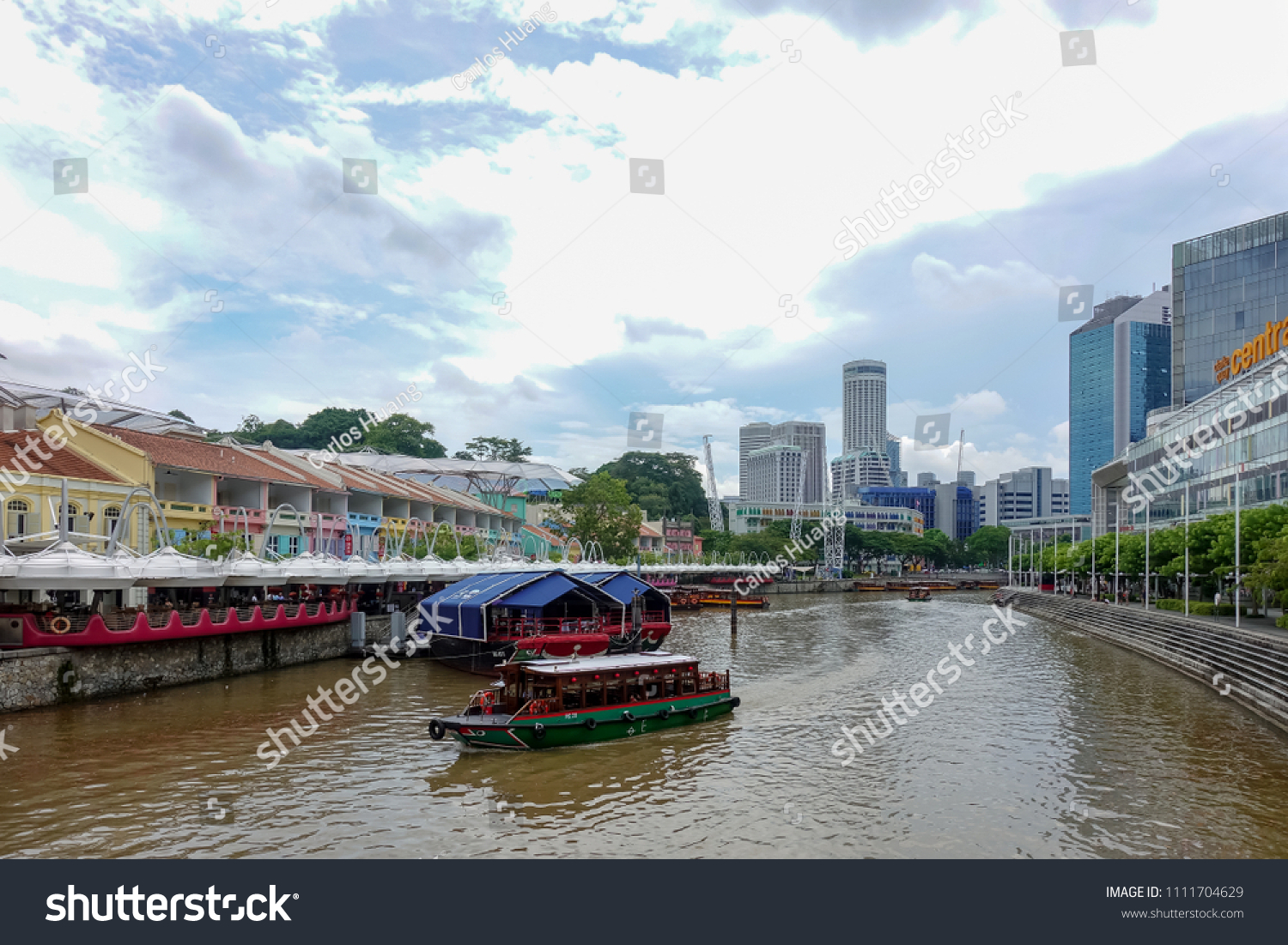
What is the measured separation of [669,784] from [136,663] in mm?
18852

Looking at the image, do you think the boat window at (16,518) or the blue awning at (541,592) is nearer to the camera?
the boat window at (16,518)

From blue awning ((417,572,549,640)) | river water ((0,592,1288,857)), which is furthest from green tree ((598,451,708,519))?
river water ((0,592,1288,857))

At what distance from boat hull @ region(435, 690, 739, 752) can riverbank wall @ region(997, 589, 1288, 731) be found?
16.8 m

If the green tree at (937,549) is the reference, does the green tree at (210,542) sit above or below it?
above

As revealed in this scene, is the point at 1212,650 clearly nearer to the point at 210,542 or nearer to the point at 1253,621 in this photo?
the point at 1253,621

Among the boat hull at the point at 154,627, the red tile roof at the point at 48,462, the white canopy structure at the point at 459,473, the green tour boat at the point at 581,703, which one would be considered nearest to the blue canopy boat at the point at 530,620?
the boat hull at the point at 154,627

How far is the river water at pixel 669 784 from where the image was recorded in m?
15.9

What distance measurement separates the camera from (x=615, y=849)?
15.6 m

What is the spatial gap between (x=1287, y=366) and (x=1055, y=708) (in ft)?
96.3

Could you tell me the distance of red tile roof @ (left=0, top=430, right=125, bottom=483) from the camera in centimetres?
3588

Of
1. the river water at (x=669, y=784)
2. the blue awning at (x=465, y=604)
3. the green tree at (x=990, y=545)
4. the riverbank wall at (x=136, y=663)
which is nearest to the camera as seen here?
the river water at (x=669, y=784)

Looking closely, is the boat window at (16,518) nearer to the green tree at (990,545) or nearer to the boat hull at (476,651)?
the boat hull at (476,651)

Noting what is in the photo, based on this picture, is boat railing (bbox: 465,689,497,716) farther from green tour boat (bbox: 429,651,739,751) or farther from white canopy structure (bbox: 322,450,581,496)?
white canopy structure (bbox: 322,450,581,496)

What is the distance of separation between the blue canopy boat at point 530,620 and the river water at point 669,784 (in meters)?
3.97
